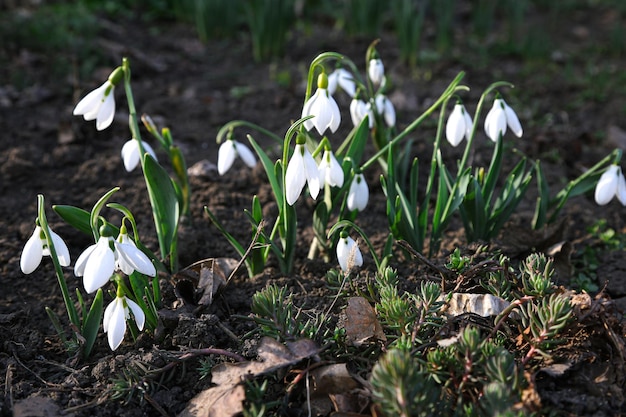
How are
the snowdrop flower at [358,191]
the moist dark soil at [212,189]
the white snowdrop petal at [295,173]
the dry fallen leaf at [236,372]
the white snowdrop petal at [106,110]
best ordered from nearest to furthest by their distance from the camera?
the dry fallen leaf at [236,372] → the moist dark soil at [212,189] → the white snowdrop petal at [295,173] → the white snowdrop petal at [106,110] → the snowdrop flower at [358,191]

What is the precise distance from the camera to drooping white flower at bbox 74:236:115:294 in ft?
5.40

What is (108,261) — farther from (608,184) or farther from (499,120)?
(608,184)

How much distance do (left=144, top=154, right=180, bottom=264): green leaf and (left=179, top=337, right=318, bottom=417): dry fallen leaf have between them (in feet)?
2.24

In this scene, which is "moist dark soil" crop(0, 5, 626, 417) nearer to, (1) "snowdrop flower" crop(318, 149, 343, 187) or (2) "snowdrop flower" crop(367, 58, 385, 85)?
(1) "snowdrop flower" crop(318, 149, 343, 187)

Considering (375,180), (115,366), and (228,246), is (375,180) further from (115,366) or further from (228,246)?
(115,366)

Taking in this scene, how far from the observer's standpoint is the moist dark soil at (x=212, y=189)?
1.76 m

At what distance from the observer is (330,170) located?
2.04 metres

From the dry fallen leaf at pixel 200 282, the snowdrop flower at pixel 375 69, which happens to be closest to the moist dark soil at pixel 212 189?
the dry fallen leaf at pixel 200 282

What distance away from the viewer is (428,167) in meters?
3.19

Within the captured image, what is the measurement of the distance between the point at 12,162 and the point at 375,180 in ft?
5.02

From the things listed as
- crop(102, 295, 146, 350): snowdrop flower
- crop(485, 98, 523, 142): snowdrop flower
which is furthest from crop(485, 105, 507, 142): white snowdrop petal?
crop(102, 295, 146, 350): snowdrop flower

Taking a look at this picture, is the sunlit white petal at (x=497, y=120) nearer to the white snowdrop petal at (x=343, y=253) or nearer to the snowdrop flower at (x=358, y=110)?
the snowdrop flower at (x=358, y=110)

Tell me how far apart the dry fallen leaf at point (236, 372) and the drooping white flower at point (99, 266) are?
1.14 feet

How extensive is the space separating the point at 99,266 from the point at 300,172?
22.4 inches
